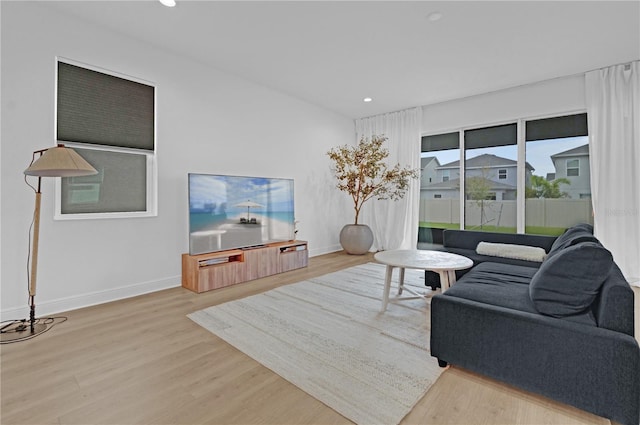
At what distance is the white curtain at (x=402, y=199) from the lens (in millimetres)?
5707

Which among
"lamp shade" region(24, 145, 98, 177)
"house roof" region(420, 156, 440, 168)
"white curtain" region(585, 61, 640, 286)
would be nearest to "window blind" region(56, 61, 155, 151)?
"lamp shade" region(24, 145, 98, 177)

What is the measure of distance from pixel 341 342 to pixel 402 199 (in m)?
4.10

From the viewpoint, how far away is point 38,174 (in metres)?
2.43

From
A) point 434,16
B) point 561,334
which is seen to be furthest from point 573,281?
point 434,16

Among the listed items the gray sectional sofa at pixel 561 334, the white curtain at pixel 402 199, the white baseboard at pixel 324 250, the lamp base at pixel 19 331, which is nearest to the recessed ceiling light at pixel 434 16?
the gray sectional sofa at pixel 561 334

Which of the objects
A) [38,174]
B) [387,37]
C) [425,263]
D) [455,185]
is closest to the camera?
[38,174]

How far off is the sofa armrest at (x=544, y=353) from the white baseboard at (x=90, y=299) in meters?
3.05

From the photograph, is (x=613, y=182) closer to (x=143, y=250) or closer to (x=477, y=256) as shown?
(x=477, y=256)

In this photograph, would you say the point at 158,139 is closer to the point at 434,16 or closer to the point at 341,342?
the point at 341,342

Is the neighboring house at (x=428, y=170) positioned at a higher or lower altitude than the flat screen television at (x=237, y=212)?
higher

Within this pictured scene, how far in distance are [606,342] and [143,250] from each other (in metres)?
3.90

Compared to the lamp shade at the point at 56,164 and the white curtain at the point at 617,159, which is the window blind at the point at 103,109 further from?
the white curtain at the point at 617,159

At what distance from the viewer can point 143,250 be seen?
3398 millimetres

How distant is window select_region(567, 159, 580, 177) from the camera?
429 cm
